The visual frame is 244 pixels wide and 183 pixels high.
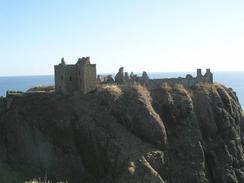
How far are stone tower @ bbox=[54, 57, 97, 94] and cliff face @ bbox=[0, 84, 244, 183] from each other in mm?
1794

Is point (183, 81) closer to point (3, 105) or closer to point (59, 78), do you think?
point (59, 78)

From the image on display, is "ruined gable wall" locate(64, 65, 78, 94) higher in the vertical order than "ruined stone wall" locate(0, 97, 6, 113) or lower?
higher

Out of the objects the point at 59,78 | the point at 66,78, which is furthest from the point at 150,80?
Result: the point at 59,78

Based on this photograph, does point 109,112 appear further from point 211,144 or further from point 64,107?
point 211,144

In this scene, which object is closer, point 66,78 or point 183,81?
point 66,78

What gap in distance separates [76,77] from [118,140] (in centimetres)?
1287

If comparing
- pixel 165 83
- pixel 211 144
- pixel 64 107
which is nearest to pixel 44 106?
pixel 64 107

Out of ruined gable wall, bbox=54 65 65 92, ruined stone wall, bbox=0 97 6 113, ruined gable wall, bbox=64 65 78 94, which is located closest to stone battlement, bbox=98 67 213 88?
ruined gable wall, bbox=64 65 78 94

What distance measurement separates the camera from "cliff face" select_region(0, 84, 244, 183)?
62.6m

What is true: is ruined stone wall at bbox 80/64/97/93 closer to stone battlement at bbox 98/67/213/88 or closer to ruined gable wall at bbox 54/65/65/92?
ruined gable wall at bbox 54/65/65/92

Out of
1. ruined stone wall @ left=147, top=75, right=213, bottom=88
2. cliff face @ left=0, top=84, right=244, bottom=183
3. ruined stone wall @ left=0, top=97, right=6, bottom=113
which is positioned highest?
ruined stone wall @ left=147, top=75, right=213, bottom=88

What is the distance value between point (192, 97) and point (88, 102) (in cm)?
1779

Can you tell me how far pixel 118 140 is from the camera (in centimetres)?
6406

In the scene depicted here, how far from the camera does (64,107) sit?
67.9 metres
